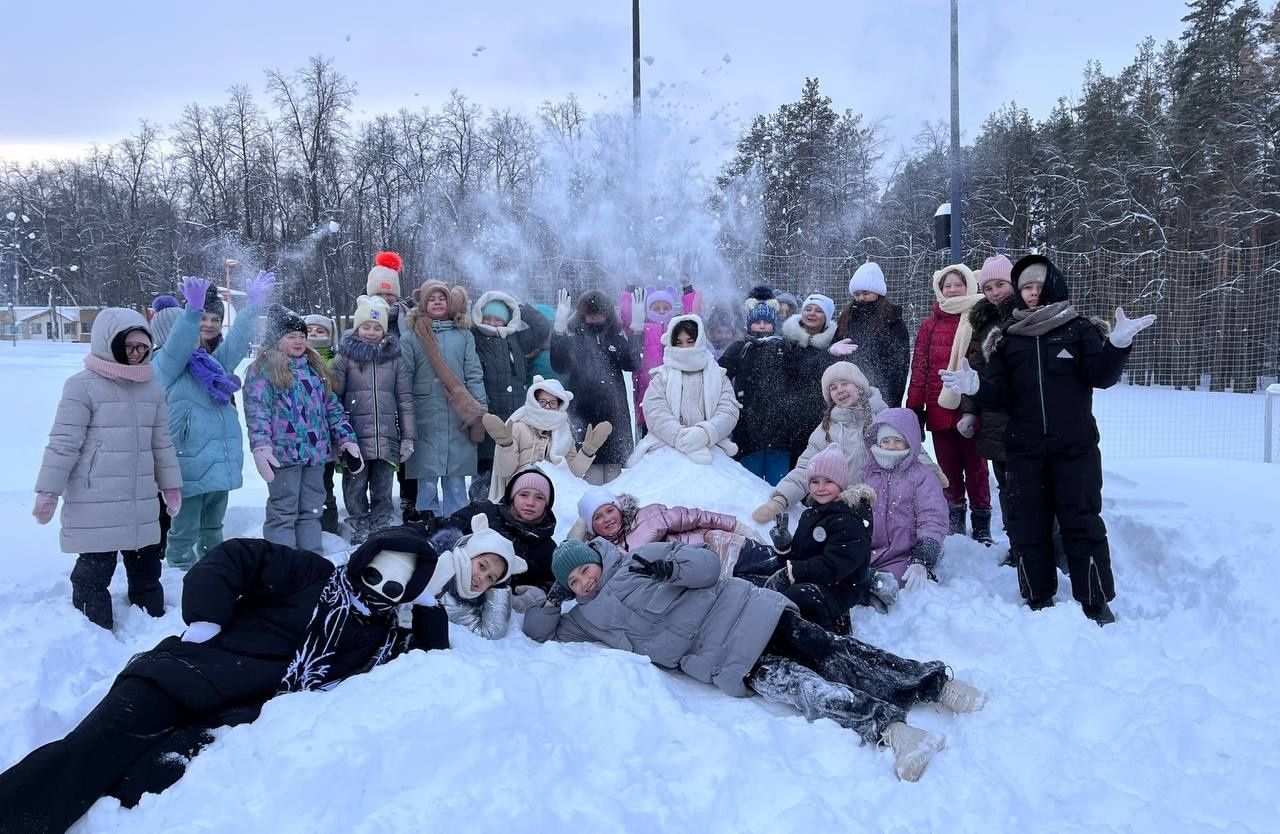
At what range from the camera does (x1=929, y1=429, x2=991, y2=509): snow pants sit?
567cm

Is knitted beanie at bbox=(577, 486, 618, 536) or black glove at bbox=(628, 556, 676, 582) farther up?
knitted beanie at bbox=(577, 486, 618, 536)

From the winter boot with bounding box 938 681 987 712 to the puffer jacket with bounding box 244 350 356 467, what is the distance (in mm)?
3924

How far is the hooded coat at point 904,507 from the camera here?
193 inches

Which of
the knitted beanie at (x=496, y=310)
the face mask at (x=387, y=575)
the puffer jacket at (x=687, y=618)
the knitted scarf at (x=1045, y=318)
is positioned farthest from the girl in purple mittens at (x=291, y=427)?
the knitted scarf at (x=1045, y=318)

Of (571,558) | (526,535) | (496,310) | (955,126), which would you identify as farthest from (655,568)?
(955,126)

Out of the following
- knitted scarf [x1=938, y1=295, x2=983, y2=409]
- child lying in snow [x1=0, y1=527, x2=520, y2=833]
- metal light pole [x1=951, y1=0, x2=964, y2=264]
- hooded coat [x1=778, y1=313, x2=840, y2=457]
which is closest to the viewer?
child lying in snow [x1=0, y1=527, x2=520, y2=833]

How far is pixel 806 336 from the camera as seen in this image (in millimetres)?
6285

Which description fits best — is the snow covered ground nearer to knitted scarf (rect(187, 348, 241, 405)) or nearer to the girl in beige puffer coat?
the girl in beige puffer coat

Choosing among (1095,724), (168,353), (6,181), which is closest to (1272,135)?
(1095,724)

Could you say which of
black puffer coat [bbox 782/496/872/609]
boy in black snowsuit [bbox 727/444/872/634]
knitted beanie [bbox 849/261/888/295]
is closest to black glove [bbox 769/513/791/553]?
boy in black snowsuit [bbox 727/444/872/634]

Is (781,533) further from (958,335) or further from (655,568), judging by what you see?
(958,335)

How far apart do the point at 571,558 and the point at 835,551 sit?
1347 millimetres

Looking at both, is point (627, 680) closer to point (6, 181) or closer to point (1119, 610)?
point (1119, 610)

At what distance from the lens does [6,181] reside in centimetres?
4053
